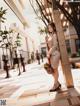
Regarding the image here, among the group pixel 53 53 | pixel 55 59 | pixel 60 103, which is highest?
pixel 53 53

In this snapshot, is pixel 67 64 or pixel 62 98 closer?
pixel 62 98

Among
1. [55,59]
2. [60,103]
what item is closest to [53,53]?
[55,59]

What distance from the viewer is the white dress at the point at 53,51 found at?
9034 mm

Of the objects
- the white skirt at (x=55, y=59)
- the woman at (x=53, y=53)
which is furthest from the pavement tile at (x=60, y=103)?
the white skirt at (x=55, y=59)

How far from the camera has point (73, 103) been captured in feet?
21.2

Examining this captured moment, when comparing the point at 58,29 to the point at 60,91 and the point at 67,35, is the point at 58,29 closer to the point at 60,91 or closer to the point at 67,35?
the point at 60,91

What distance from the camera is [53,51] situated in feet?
29.9

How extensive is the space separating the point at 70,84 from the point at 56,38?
1.28 meters

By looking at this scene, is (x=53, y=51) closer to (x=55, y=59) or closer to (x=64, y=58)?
(x=55, y=59)

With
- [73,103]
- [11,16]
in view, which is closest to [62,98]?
[73,103]

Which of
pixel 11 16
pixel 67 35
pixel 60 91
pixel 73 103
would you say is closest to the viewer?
pixel 73 103

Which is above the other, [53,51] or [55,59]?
[53,51]

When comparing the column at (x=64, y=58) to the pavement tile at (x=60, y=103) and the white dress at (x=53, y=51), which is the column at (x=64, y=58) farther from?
the pavement tile at (x=60, y=103)

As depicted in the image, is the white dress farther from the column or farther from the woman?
the column
